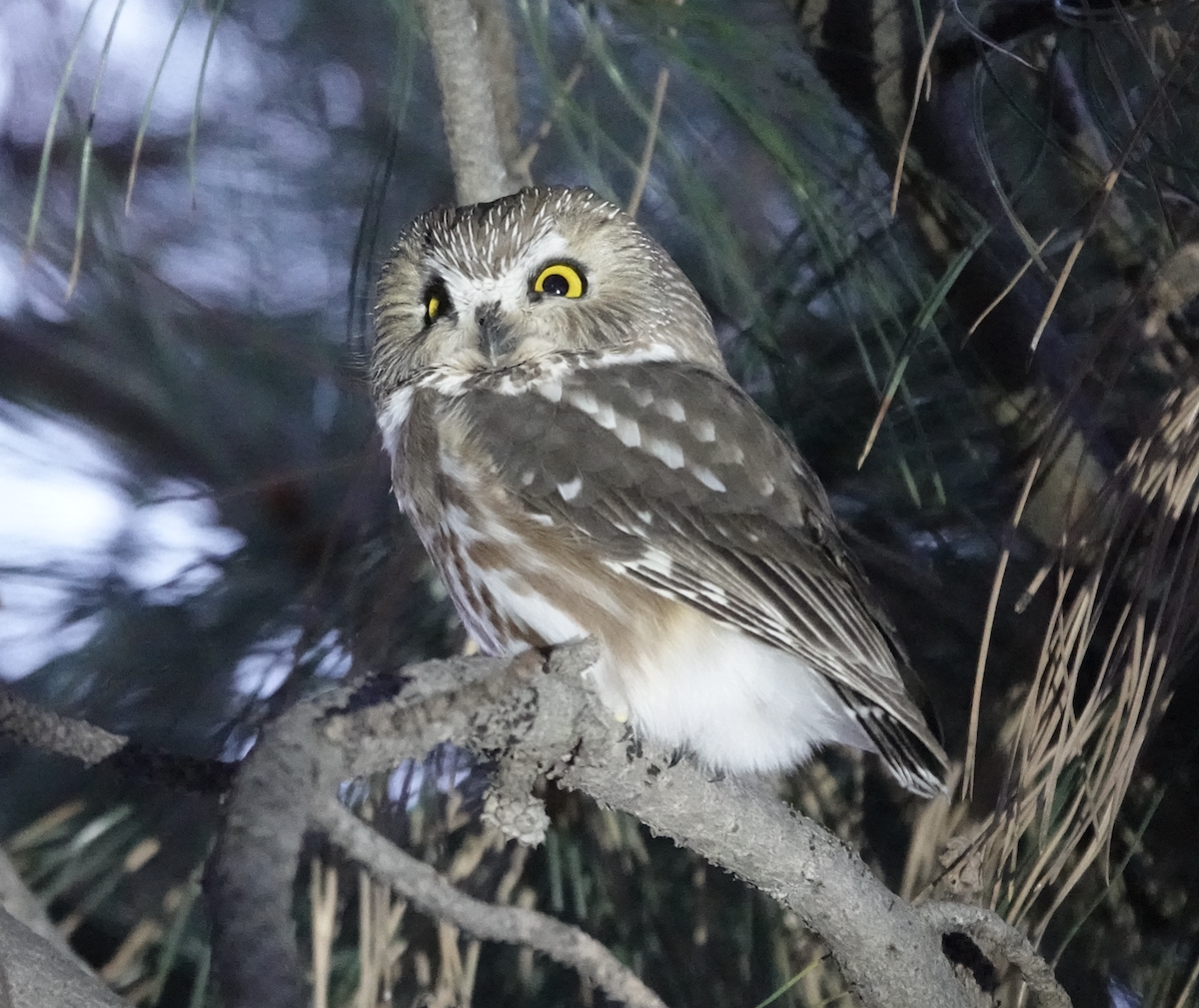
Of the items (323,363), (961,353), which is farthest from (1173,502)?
(323,363)

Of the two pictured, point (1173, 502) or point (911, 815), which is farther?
point (911, 815)

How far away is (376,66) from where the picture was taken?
1380mm

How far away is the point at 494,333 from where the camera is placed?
1197mm

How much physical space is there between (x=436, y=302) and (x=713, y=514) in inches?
16.2

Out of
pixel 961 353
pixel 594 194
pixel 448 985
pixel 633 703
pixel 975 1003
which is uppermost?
pixel 594 194

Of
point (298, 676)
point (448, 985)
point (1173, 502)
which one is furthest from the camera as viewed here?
point (298, 676)

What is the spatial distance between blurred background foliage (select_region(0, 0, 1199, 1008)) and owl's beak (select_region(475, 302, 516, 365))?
0.18 metres

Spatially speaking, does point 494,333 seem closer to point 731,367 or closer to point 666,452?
point 666,452

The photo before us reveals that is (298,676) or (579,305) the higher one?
(579,305)

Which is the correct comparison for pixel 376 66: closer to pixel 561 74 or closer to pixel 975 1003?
pixel 561 74

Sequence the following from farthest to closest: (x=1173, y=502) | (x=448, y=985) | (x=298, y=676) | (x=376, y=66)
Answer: (x=376, y=66), (x=298, y=676), (x=448, y=985), (x=1173, y=502)

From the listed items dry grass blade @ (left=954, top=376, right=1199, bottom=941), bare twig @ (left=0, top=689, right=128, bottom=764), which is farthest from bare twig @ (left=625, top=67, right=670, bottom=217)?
bare twig @ (left=0, top=689, right=128, bottom=764)

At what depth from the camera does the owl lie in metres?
1.03

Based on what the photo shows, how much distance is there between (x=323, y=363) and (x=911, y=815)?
0.87 metres
